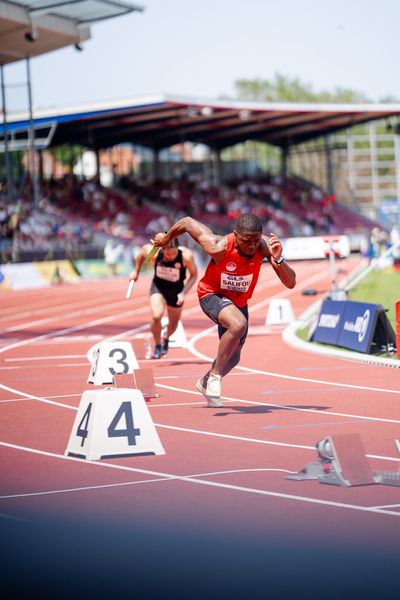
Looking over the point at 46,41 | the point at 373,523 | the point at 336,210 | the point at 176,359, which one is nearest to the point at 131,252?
the point at 46,41

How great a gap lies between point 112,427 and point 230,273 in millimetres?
2639

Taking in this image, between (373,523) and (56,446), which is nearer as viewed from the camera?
(373,523)

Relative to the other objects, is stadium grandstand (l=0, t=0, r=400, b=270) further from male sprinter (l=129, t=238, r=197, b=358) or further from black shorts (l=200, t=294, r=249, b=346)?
black shorts (l=200, t=294, r=249, b=346)

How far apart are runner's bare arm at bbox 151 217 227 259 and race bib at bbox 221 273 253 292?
1.05 ft

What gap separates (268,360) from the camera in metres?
15.8

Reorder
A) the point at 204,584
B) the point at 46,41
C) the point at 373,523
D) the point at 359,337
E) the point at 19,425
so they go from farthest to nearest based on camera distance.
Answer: the point at 46,41
the point at 359,337
the point at 19,425
the point at 373,523
the point at 204,584

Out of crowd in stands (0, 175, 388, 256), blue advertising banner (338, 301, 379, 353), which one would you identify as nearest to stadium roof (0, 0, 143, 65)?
crowd in stands (0, 175, 388, 256)

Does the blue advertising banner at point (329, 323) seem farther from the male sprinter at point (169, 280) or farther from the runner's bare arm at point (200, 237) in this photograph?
the runner's bare arm at point (200, 237)

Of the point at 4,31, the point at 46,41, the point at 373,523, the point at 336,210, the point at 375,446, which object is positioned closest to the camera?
the point at 373,523

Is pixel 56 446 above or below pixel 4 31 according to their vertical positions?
below

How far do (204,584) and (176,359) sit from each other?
11.4 metres

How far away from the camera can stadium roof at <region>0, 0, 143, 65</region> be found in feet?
115

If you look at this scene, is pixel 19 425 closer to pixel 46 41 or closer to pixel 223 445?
pixel 223 445

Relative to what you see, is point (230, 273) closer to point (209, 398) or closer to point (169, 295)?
point (209, 398)
